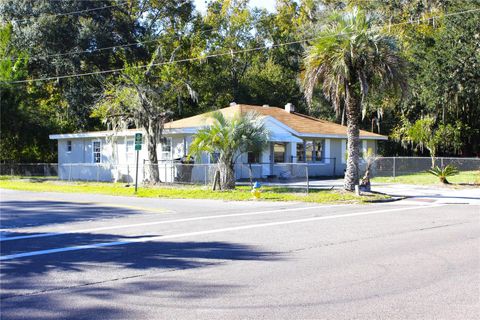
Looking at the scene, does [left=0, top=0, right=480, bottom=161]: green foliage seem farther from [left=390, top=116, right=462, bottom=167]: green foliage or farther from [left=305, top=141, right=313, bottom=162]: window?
[left=305, top=141, right=313, bottom=162]: window

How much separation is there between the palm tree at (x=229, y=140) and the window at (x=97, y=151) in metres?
13.6

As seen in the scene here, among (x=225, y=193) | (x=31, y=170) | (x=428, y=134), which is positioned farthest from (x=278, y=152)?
(x=31, y=170)

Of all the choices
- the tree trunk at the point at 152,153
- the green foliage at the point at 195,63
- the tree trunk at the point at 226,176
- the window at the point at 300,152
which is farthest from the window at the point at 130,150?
the tree trunk at the point at 226,176

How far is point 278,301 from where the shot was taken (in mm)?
6711

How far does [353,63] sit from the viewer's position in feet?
69.8

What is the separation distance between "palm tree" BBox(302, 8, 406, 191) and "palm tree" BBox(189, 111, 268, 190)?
3.47 metres

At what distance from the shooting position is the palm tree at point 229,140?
24172 mm

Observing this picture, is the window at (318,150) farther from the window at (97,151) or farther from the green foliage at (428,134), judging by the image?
the window at (97,151)

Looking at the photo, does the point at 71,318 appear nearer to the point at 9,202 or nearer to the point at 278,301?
the point at 278,301

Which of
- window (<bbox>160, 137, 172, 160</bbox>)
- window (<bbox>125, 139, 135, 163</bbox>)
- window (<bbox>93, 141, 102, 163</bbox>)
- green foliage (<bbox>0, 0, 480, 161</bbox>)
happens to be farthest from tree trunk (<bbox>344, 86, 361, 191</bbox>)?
window (<bbox>93, 141, 102, 163</bbox>)

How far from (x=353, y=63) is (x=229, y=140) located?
6535 mm

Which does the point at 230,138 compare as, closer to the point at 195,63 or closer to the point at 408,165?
the point at 408,165

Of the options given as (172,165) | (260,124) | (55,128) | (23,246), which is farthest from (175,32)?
(23,246)

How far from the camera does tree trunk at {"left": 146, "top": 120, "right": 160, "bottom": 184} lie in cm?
2877
